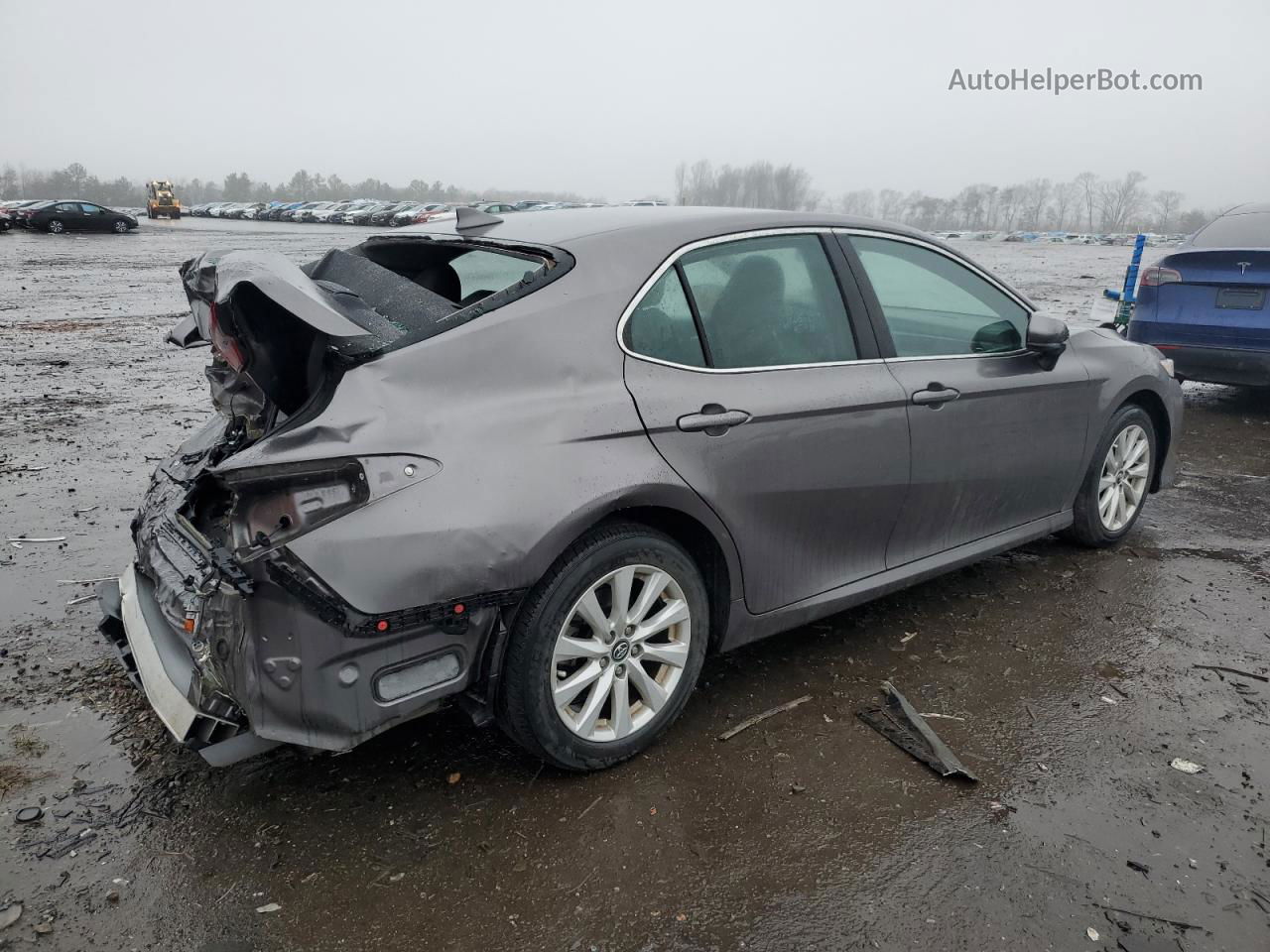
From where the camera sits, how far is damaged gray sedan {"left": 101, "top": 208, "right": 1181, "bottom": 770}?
232cm

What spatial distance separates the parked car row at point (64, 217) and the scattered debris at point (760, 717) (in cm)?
4181

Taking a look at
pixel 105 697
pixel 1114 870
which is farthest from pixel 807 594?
pixel 105 697

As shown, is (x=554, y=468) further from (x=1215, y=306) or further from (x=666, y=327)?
(x=1215, y=306)

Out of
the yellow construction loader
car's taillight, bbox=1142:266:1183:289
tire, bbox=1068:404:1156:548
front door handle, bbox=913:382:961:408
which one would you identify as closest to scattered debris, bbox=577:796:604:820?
front door handle, bbox=913:382:961:408

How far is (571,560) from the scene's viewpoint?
260cm

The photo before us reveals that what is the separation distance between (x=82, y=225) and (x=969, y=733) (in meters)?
43.5

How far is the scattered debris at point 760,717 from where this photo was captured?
309 cm

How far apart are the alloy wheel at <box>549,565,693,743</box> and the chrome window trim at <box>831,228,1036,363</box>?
1339 mm

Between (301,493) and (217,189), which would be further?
(217,189)

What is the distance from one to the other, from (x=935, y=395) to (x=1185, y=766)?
58.7 inches

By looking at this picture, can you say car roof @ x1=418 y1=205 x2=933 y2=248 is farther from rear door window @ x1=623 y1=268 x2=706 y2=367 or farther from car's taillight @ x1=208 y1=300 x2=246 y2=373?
car's taillight @ x1=208 y1=300 x2=246 y2=373

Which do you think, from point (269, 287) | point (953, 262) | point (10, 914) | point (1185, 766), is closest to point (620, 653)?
point (269, 287)

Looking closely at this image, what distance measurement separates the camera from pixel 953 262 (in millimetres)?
3941

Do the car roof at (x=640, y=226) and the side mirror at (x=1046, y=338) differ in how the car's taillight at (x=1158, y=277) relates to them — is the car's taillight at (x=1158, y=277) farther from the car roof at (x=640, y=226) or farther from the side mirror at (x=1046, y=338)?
the car roof at (x=640, y=226)
